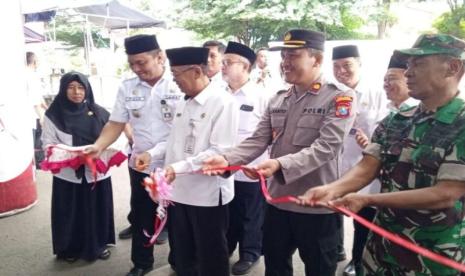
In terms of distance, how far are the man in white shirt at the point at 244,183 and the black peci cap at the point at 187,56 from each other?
3.37 ft

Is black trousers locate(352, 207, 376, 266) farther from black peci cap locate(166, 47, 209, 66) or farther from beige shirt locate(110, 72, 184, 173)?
black peci cap locate(166, 47, 209, 66)

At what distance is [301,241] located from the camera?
211cm

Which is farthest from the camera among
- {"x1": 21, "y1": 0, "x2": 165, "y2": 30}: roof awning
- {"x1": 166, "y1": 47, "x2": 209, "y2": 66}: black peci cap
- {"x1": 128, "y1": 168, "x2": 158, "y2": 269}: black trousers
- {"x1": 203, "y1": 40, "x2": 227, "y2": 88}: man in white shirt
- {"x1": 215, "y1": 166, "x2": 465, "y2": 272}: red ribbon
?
{"x1": 21, "y1": 0, "x2": 165, "y2": 30}: roof awning

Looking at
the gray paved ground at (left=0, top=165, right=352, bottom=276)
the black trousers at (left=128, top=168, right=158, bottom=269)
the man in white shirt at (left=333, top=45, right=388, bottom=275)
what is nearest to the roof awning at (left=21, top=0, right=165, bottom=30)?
the gray paved ground at (left=0, top=165, right=352, bottom=276)

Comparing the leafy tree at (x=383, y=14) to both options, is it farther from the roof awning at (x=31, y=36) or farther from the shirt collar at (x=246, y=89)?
the roof awning at (x=31, y=36)

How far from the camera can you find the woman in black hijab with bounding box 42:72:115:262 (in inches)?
131

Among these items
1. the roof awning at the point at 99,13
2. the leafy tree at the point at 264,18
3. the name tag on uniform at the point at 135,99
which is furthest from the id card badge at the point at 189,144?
the leafy tree at the point at 264,18

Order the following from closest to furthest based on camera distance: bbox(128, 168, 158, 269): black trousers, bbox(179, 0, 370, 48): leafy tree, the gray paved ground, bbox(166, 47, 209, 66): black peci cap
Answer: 1. bbox(166, 47, 209, 66): black peci cap
2. bbox(128, 168, 158, 269): black trousers
3. the gray paved ground
4. bbox(179, 0, 370, 48): leafy tree

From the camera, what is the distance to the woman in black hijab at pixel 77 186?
3.32 meters

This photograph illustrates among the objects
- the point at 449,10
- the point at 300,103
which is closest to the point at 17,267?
the point at 300,103

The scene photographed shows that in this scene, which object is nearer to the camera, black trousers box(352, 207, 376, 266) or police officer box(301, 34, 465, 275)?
police officer box(301, 34, 465, 275)

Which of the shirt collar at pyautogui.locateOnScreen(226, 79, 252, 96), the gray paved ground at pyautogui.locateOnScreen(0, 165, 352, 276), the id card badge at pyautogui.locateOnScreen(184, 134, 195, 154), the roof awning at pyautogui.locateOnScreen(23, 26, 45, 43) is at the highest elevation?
the roof awning at pyautogui.locateOnScreen(23, 26, 45, 43)

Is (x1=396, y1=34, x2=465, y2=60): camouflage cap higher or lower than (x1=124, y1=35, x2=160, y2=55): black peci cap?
lower

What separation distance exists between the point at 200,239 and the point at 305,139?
0.83 m
